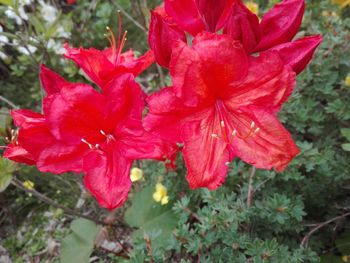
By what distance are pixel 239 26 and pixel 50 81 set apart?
1.72ft

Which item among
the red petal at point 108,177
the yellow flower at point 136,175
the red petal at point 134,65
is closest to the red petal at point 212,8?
the red petal at point 134,65

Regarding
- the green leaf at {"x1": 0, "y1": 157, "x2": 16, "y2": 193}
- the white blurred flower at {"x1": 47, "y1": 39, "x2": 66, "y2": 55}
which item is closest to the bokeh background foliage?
the green leaf at {"x1": 0, "y1": 157, "x2": 16, "y2": 193}

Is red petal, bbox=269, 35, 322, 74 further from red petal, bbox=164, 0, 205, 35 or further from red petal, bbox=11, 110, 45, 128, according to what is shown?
red petal, bbox=11, 110, 45, 128

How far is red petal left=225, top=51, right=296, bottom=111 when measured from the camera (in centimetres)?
97

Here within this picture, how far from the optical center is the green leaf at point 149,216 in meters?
1.92

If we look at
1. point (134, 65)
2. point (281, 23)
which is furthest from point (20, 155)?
point (281, 23)

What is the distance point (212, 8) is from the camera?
1024 mm

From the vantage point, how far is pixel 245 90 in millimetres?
1040

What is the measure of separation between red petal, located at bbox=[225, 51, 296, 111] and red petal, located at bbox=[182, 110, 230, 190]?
9 cm

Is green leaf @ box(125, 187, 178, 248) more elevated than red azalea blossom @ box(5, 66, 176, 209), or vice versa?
red azalea blossom @ box(5, 66, 176, 209)

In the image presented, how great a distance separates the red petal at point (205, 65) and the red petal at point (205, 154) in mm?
82

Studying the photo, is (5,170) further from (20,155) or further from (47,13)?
(47,13)

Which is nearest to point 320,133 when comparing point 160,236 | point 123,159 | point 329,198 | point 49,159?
point 329,198

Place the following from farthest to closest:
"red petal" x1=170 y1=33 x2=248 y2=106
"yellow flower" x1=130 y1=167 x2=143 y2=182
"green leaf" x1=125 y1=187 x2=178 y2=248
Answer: "yellow flower" x1=130 y1=167 x2=143 y2=182, "green leaf" x1=125 y1=187 x2=178 y2=248, "red petal" x1=170 y1=33 x2=248 y2=106
